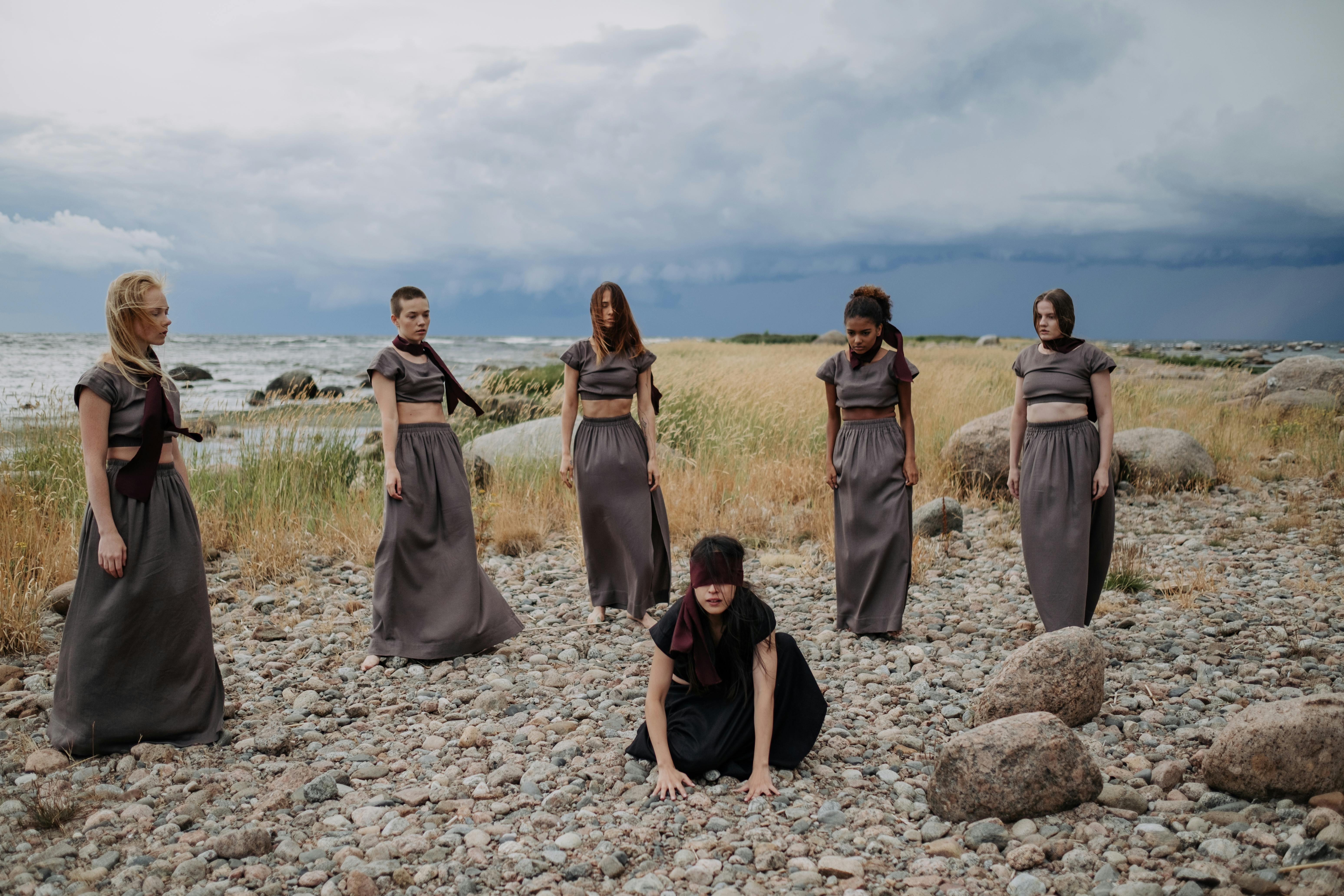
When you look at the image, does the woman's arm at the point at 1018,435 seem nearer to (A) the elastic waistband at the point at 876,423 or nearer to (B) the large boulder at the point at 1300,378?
(A) the elastic waistband at the point at 876,423

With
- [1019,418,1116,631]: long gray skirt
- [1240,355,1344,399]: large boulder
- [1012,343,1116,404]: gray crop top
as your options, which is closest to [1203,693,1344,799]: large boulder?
[1019,418,1116,631]: long gray skirt

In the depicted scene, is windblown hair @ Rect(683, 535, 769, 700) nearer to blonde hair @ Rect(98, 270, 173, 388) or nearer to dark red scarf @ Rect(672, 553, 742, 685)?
dark red scarf @ Rect(672, 553, 742, 685)

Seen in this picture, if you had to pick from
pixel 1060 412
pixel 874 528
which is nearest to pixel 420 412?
pixel 874 528

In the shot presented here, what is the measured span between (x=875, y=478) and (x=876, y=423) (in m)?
0.35

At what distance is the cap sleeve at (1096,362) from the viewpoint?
5309 millimetres

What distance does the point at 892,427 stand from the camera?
5.80 m

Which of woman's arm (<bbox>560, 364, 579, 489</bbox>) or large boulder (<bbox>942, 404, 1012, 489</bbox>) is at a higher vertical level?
woman's arm (<bbox>560, 364, 579, 489</bbox>)

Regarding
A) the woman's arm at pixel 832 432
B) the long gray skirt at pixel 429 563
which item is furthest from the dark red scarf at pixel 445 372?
the woman's arm at pixel 832 432

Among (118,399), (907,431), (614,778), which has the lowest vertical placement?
(614,778)

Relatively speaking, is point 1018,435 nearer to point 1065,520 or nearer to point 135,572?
point 1065,520

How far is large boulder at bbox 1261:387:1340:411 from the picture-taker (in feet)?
49.4

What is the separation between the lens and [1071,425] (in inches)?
212

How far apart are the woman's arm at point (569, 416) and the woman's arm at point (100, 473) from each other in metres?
2.53

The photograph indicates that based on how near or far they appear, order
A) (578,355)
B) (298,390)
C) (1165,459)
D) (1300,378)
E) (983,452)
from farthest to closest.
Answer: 1. (1300,378)
2. (298,390)
3. (1165,459)
4. (983,452)
5. (578,355)
